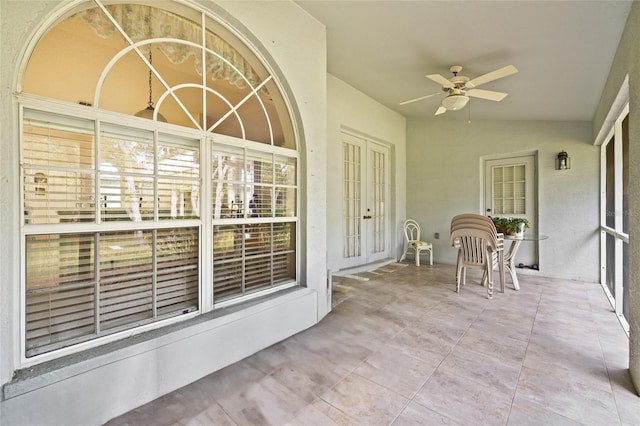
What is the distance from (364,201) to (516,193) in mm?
2795

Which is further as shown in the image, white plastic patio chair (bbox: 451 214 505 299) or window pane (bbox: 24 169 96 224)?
white plastic patio chair (bbox: 451 214 505 299)

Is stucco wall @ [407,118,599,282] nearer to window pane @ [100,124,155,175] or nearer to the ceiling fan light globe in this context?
the ceiling fan light globe

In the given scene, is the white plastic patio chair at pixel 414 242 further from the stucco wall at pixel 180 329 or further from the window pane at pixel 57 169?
the window pane at pixel 57 169

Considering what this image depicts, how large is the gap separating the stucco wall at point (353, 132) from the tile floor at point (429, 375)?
5.54 ft

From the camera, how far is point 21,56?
4.74 ft

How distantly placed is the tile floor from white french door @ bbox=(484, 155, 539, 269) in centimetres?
189

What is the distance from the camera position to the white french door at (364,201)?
5.13 meters

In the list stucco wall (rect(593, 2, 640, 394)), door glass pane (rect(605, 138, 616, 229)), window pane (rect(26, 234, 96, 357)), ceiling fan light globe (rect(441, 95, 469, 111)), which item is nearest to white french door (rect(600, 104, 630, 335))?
door glass pane (rect(605, 138, 616, 229))

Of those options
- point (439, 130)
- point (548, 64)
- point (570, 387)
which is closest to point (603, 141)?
point (548, 64)

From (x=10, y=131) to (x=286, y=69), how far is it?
2005mm

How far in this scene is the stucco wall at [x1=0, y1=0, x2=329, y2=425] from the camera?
1382 millimetres

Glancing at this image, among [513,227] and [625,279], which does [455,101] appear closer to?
[513,227]

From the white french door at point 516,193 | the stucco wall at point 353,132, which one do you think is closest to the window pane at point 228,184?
the stucco wall at point 353,132

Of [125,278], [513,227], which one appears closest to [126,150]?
[125,278]
